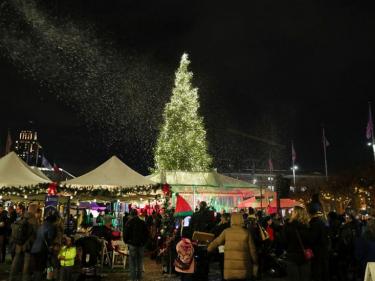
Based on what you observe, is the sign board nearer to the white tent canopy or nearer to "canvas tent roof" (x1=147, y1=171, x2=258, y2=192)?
the white tent canopy

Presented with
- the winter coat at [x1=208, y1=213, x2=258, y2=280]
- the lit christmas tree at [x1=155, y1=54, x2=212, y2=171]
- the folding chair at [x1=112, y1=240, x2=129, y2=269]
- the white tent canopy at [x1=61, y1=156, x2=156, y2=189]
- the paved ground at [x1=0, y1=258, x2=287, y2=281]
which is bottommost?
the paved ground at [x1=0, y1=258, x2=287, y2=281]

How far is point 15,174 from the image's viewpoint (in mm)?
17828

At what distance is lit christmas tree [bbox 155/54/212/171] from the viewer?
43.3m

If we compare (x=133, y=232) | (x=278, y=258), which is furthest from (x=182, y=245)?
(x=278, y=258)

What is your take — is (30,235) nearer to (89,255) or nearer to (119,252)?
(89,255)

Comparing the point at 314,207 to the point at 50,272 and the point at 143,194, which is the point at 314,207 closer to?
the point at 50,272

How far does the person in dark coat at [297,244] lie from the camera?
770 cm

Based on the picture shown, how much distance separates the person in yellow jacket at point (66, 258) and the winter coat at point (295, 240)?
211 inches

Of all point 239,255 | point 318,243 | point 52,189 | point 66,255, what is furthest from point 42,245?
point 52,189

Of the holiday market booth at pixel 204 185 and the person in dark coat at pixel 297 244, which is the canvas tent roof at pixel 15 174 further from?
the person in dark coat at pixel 297 244

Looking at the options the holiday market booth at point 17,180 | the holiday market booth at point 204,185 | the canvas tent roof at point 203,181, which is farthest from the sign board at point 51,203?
the canvas tent roof at point 203,181

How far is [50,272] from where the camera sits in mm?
10875

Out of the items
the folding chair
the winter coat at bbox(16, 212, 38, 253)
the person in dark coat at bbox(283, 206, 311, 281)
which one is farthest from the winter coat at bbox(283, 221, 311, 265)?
the folding chair

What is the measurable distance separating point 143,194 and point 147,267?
380cm
